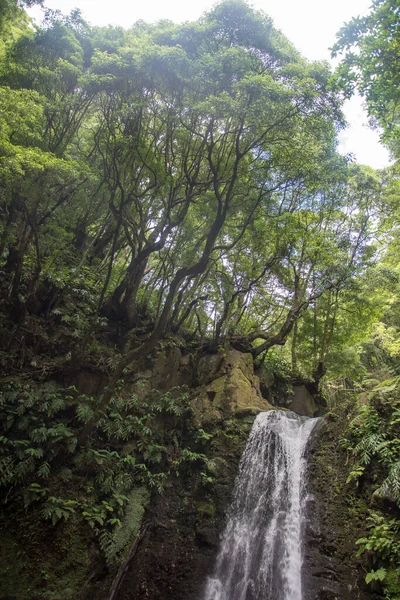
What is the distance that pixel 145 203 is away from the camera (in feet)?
40.9

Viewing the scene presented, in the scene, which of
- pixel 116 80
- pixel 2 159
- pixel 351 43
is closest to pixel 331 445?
pixel 351 43

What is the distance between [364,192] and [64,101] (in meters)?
11.9

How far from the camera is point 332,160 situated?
10.2 meters

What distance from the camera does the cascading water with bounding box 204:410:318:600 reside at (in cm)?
703

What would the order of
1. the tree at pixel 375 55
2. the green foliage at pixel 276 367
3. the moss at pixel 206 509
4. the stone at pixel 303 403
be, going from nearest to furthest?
1. the tree at pixel 375 55
2. the moss at pixel 206 509
3. the stone at pixel 303 403
4. the green foliage at pixel 276 367

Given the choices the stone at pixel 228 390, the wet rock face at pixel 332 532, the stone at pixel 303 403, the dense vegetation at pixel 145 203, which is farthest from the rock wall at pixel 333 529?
the stone at pixel 303 403

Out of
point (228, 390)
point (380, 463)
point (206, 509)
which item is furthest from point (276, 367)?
point (380, 463)

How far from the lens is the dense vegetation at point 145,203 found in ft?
23.7

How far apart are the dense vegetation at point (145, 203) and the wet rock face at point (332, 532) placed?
1.94 ft

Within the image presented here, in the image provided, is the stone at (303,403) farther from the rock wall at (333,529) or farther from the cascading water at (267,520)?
the rock wall at (333,529)

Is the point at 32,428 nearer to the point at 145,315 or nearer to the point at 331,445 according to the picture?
the point at 145,315

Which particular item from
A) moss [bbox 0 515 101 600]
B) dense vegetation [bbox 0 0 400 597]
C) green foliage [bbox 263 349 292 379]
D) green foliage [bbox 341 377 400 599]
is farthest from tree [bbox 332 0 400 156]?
green foliage [bbox 263 349 292 379]

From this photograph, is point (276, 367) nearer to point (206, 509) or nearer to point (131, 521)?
point (206, 509)

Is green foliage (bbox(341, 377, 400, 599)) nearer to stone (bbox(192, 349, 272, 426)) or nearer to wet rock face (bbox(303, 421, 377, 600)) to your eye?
wet rock face (bbox(303, 421, 377, 600))
